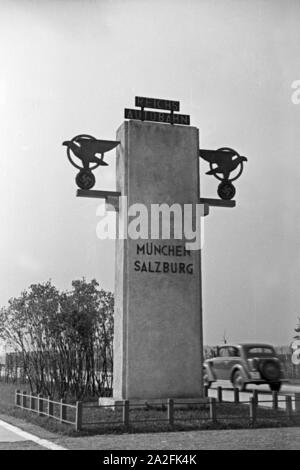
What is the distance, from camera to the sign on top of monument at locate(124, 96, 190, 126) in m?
11.1

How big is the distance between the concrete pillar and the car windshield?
14.7ft

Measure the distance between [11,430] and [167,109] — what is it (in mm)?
5620

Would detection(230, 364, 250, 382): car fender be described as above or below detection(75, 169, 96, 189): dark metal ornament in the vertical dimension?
below

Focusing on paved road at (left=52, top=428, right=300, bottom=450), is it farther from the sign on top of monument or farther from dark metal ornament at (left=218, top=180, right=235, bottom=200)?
the sign on top of monument

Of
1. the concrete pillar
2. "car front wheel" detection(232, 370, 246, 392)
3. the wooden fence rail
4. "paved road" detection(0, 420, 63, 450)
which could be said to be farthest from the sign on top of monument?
"car front wheel" detection(232, 370, 246, 392)

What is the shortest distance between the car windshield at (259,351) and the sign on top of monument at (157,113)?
232 inches

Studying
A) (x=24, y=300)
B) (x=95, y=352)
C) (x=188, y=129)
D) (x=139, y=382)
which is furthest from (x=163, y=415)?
(x=24, y=300)

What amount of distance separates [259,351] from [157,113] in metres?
6.11

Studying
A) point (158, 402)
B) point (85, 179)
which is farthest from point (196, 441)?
point (85, 179)

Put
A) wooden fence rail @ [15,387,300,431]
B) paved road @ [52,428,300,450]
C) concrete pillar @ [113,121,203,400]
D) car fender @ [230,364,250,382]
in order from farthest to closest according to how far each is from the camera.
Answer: concrete pillar @ [113,121,203,400] → wooden fence rail @ [15,387,300,431] → paved road @ [52,428,300,450] → car fender @ [230,364,250,382]

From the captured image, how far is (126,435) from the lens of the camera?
26.6 ft

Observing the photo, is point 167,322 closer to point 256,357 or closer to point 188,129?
point 188,129

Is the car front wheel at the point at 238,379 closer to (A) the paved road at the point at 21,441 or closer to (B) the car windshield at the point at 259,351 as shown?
(B) the car windshield at the point at 259,351
